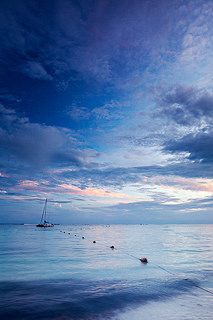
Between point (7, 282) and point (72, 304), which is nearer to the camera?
point (72, 304)

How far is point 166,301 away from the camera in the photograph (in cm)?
2028

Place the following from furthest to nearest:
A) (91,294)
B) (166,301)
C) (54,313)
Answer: (91,294) < (166,301) < (54,313)

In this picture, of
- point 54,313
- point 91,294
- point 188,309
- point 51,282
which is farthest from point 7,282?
point 188,309

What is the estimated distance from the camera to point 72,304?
19.2m

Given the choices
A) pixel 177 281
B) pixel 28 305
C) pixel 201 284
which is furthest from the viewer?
pixel 177 281

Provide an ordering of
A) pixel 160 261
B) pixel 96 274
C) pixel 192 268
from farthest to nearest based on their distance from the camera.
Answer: pixel 160 261 < pixel 192 268 < pixel 96 274

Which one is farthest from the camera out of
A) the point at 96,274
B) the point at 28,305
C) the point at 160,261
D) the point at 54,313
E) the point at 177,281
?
the point at 160,261

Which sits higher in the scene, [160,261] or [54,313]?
[160,261]

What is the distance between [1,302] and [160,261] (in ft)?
90.0

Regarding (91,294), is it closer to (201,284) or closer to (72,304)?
(72,304)

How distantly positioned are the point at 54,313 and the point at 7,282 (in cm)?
1090

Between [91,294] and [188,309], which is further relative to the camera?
[91,294]

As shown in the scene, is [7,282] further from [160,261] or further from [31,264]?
[160,261]

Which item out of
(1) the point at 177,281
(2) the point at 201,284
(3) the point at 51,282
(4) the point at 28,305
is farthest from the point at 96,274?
(4) the point at 28,305
